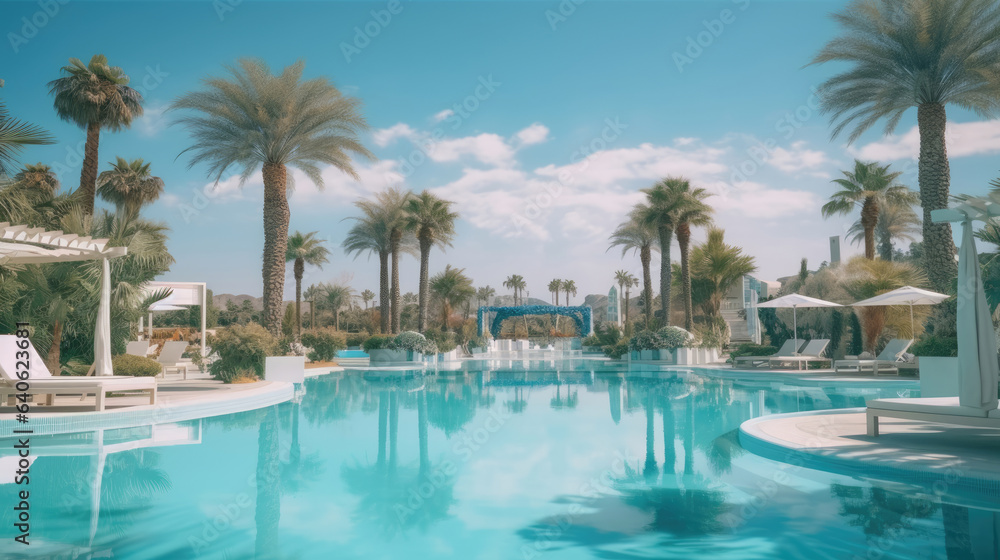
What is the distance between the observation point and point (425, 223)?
1041 inches

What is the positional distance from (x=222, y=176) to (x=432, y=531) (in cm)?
1496

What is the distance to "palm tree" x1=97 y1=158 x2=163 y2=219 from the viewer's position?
2161 cm

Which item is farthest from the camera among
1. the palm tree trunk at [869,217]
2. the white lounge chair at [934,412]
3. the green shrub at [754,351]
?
the palm tree trunk at [869,217]

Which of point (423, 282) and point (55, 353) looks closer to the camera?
point (55, 353)

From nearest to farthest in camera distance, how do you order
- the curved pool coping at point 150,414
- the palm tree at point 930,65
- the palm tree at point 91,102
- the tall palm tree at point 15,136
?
the curved pool coping at point 150,414
the tall palm tree at point 15,136
the palm tree at point 930,65
the palm tree at point 91,102

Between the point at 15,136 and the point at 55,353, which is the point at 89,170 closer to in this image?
the point at 55,353

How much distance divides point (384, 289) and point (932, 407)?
2334 cm

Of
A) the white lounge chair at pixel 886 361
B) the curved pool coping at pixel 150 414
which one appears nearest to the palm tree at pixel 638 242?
the white lounge chair at pixel 886 361

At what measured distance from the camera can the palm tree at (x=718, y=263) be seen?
108ft

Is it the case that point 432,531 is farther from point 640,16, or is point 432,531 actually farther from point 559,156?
point 559,156

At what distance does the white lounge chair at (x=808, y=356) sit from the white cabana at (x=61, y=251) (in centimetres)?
1649

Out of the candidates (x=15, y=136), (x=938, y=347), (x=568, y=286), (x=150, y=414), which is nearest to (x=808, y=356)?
(x=938, y=347)

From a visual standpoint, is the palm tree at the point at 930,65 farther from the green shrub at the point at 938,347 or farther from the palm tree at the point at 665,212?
the palm tree at the point at 665,212

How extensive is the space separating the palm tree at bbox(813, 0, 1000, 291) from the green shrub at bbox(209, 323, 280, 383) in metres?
14.2
